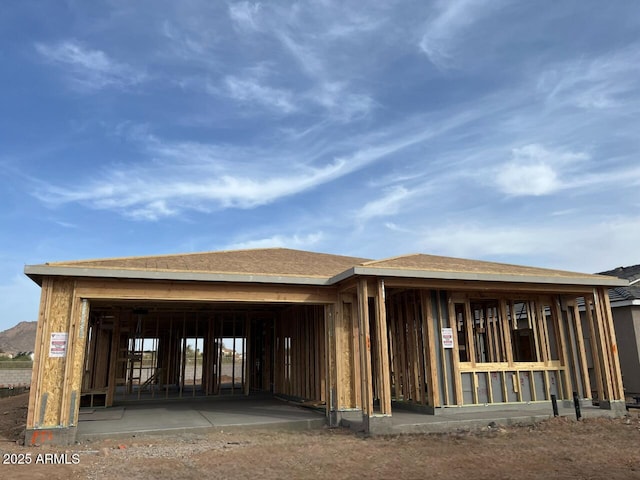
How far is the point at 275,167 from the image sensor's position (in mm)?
17766

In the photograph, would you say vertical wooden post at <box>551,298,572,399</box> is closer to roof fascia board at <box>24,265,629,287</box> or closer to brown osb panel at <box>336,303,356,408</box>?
roof fascia board at <box>24,265,629,287</box>

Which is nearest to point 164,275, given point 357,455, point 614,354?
point 357,455

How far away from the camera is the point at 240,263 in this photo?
11.4 meters

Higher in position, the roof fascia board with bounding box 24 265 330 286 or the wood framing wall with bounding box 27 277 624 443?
the roof fascia board with bounding box 24 265 330 286

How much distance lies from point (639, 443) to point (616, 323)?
945cm

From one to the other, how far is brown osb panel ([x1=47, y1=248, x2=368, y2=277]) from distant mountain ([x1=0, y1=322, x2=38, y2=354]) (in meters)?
100

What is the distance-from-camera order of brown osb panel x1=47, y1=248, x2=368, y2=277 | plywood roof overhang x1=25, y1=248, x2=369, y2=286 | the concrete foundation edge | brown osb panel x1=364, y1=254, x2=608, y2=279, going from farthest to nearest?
brown osb panel x1=364, y1=254, x2=608, y2=279 < brown osb panel x1=47, y1=248, x2=368, y2=277 < plywood roof overhang x1=25, y1=248, x2=369, y2=286 < the concrete foundation edge

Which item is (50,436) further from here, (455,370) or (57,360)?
(455,370)

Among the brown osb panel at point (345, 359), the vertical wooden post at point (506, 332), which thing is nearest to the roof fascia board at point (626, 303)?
the vertical wooden post at point (506, 332)

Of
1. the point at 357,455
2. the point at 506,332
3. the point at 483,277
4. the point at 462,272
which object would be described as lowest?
the point at 357,455

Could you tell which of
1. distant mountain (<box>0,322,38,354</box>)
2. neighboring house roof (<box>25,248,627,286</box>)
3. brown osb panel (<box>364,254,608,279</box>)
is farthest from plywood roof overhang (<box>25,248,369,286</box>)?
distant mountain (<box>0,322,38,354</box>)

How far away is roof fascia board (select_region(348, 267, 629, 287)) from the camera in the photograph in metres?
9.90

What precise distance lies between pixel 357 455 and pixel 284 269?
4850 mm

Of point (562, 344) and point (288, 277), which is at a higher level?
point (288, 277)
